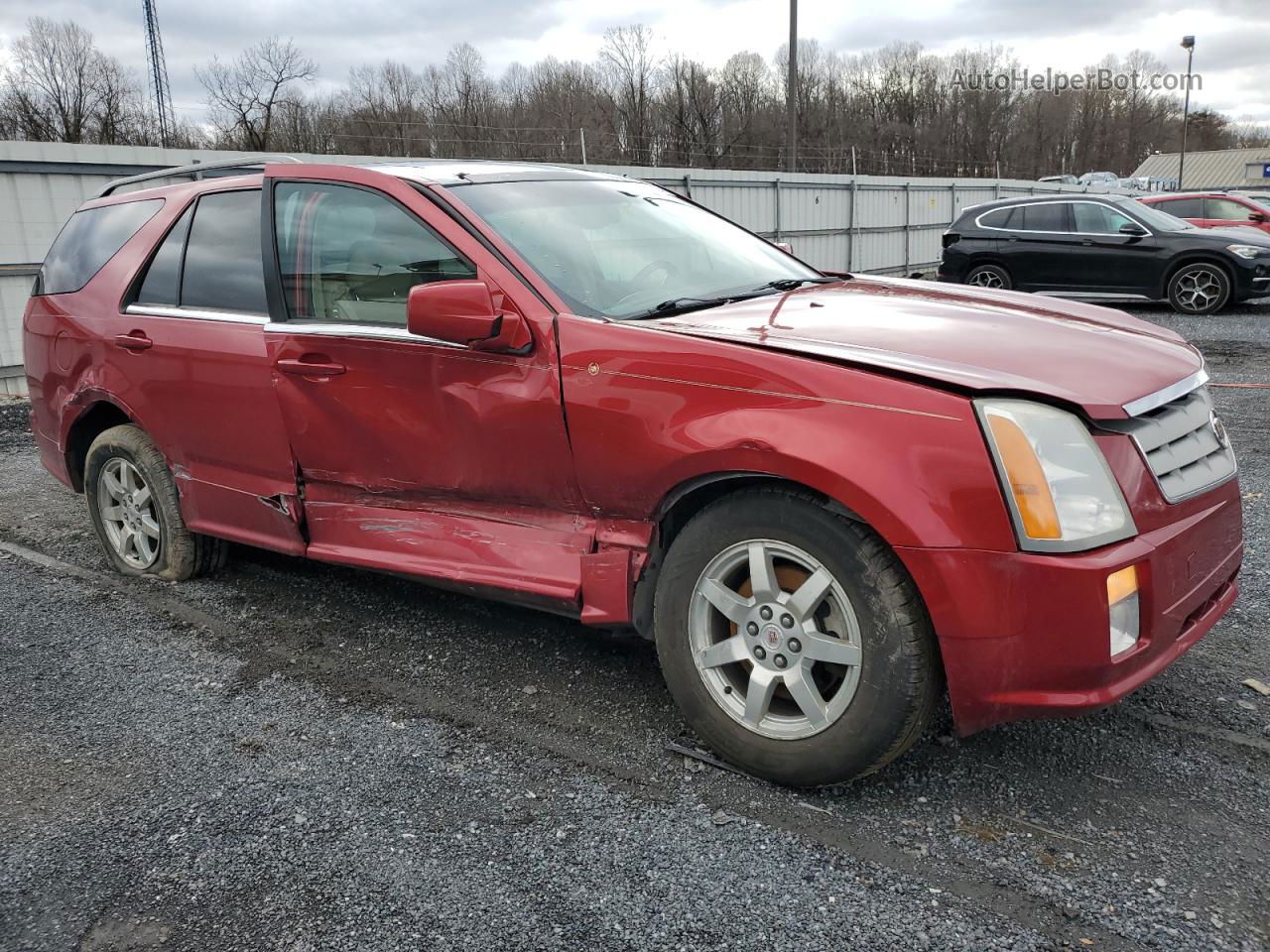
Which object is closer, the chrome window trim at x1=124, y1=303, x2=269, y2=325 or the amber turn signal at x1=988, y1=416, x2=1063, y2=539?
the amber turn signal at x1=988, y1=416, x2=1063, y2=539

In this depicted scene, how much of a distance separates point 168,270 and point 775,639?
10.2ft

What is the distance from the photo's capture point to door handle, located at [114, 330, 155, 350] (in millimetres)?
4168

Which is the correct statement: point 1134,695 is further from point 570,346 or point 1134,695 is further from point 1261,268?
point 1261,268

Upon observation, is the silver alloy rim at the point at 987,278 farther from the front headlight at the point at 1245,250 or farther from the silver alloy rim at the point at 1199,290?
the front headlight at the point at 1245,250

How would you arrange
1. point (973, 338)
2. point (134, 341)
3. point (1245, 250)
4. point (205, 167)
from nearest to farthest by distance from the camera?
1. point (973, 338)
2. point (134, 341)
3. point (205, 167)
4. point (1245, 250)

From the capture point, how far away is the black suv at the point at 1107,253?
13469 mm

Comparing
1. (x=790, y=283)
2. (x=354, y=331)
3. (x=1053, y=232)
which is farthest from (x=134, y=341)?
(x=1053, y=232)

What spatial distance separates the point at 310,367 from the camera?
3502mm

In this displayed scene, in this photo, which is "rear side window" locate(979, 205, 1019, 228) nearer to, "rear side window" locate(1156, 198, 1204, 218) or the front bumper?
"rear side window" locate(1156, 198, 1204, 218)

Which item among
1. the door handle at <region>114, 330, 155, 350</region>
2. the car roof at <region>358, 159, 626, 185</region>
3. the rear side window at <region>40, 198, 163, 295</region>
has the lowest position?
the door handle at <region>114, 330, 155, 350</region>

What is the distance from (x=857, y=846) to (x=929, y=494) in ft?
2.91

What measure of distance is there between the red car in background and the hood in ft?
53.1

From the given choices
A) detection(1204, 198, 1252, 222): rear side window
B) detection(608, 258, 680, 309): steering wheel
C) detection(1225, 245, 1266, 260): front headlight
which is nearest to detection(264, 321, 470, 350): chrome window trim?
detection(608, 258, 680, 309): steering wheel

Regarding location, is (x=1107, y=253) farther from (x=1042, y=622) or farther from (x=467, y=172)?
(x=1042, y=622)
